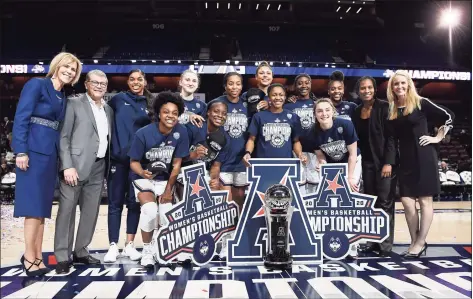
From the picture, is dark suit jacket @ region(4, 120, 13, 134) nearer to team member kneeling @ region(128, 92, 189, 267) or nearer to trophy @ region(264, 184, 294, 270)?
team member kneeling @ region(128, 92, 189, 267)

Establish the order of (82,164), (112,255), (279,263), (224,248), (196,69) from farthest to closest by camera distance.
A: (196,69), (224,248), (112,255), (82,164), (279,263)

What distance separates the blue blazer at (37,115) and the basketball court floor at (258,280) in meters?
1.07

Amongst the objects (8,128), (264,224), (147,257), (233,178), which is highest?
(8,128)

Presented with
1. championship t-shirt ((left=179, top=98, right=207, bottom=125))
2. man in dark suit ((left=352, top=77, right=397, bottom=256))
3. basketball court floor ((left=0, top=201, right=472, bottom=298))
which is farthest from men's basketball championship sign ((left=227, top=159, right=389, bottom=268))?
championship t-shirt ((left=179, top=98, right=207, bottom=125))

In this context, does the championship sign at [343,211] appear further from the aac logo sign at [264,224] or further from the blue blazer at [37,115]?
the blue blazer at [37,115]

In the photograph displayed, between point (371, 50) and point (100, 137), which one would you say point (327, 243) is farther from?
point (371, 50)

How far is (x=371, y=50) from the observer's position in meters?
17.0

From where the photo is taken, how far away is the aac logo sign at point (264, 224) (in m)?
3.66

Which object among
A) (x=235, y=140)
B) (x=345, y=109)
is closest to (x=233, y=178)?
(x=235, y=140)

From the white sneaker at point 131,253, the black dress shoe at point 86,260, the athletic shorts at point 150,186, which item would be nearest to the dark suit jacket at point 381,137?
the athletic shorts at point 150,186

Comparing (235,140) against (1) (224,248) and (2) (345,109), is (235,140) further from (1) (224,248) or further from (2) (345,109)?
(2) (345,109)

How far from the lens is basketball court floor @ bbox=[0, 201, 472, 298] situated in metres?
2.87

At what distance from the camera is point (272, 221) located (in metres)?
3.46

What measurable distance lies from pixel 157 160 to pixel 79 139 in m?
0.70
